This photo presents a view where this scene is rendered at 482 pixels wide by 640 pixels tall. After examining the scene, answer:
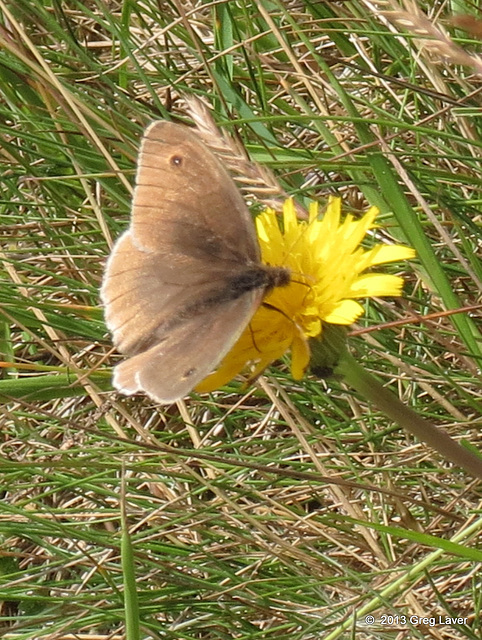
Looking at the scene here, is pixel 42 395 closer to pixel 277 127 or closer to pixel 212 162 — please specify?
pixel 212 162

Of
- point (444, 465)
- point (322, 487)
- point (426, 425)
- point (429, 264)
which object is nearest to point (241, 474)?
point (322, 487)

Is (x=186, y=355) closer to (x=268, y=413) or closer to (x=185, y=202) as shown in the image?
(x=185, y=202)

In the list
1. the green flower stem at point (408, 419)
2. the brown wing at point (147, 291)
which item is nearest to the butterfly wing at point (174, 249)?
the brown wing at point (147, 291)

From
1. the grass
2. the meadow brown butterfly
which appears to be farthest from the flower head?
the grass

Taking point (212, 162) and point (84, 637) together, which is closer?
point (212, 162)

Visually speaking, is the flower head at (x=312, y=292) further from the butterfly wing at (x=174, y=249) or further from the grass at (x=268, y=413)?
the grass at (x=268, y=413)

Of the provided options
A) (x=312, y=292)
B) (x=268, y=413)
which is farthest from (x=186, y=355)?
(x=268, y=413)
